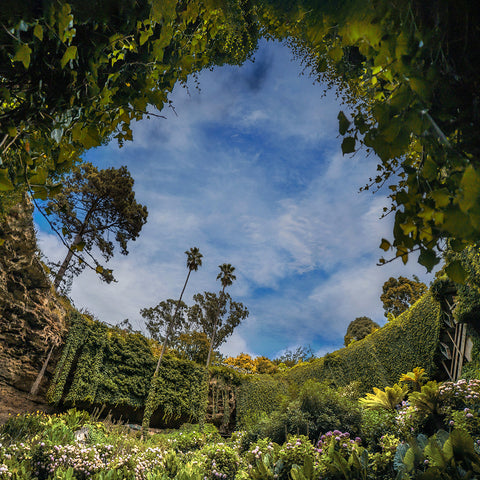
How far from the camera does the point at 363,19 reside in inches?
31.4

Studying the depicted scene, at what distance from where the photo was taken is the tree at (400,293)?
84.4ft

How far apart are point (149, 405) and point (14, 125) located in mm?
14604

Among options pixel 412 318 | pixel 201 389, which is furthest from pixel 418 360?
pixel 201 389

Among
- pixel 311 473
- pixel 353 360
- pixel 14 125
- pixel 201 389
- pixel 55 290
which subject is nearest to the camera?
pixel 14 125

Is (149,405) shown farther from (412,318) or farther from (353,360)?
(412,318)

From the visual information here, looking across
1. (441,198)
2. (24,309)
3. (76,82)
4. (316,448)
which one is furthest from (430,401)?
(24,309)

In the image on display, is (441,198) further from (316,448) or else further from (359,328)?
(359,328)

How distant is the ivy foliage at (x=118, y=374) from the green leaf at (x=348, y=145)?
43.0 ft

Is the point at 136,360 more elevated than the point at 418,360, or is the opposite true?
the point at 418,360

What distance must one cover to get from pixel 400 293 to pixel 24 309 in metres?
27.7

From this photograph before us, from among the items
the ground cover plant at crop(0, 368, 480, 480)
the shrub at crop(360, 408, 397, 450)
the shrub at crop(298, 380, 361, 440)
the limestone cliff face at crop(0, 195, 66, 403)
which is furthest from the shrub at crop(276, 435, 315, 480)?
Answer: the limestone cliff face at crop(0, 195, 66, 403)

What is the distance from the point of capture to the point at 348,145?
84cm

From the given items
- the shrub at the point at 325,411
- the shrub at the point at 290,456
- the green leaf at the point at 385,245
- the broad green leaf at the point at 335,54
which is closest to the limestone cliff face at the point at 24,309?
the shrub at the point at 290,456

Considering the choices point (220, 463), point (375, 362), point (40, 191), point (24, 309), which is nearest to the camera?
point (40, 191)
